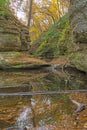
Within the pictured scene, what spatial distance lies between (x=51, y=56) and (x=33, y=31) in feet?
87.8

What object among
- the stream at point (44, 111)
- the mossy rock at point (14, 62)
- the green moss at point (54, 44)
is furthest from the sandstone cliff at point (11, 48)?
the stream at point (44, 111)

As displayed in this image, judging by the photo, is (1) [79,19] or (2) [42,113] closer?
(2) [42,113]

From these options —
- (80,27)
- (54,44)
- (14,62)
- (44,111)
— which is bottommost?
(14,62)

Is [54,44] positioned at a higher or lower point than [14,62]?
higher

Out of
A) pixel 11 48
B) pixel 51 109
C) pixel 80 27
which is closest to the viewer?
pixel 51 109

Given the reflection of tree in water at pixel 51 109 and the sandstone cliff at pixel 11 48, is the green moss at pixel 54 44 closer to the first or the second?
the sandstone cliff at pixel 11 48

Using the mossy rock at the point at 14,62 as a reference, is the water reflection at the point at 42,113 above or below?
above

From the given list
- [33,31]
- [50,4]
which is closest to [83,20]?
[50,4]

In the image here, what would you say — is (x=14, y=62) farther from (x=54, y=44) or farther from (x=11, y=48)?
(x=54, y=44)

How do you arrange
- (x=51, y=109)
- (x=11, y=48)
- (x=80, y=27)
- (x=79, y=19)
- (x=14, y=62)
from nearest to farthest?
(x=51, y=109), (x=80, y=27), (x=79, y=19), (x=14, y=62), (x=11, y=48)

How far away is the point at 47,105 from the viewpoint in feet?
21.9

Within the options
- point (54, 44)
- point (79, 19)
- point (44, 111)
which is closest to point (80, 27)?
point (79, 19)

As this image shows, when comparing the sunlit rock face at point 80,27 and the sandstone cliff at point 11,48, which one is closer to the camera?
the sunlit rock face at point 80,27

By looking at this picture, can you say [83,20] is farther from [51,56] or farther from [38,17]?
[38,17]
